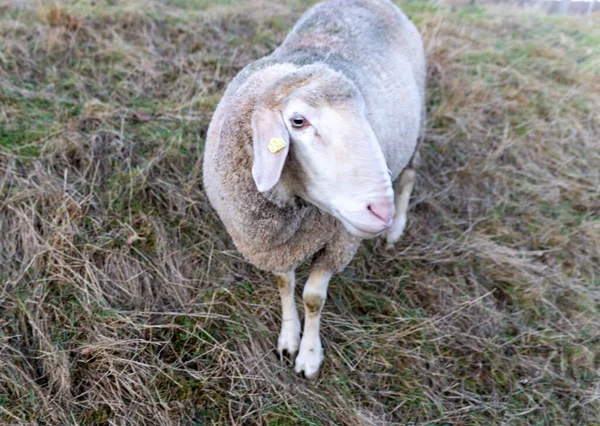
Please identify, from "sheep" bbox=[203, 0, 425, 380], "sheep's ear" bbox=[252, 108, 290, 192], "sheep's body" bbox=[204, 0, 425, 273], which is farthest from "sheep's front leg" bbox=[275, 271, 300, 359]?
"sheep's ear" bbox=[252, 108, 290, 192]

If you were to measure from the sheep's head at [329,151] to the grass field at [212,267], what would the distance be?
1139 mm

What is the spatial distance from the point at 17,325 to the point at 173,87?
210 cm

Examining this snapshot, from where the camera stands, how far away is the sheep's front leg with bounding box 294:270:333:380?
2.31 m

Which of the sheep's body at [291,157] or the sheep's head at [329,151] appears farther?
the sheep's body at [291,157]

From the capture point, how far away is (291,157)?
1673mm

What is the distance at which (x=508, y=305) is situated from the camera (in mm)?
2924

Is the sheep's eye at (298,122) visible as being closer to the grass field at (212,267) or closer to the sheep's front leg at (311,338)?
the sheep's front leg at (311,338)

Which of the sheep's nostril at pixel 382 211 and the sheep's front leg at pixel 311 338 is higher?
the sheep's nostril at pixel 382 211

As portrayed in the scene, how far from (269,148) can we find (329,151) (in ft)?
0.66

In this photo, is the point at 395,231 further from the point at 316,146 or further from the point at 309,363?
→ the point at 316,146

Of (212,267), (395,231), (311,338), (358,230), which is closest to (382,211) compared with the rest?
(358,230)

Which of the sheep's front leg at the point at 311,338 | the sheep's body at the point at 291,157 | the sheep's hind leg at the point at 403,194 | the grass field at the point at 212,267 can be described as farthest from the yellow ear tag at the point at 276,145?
the sheep's hind leg at the point at 403,194

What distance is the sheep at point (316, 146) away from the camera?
5.09ft

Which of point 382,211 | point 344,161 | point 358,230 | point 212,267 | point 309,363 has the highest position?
point 344,161
